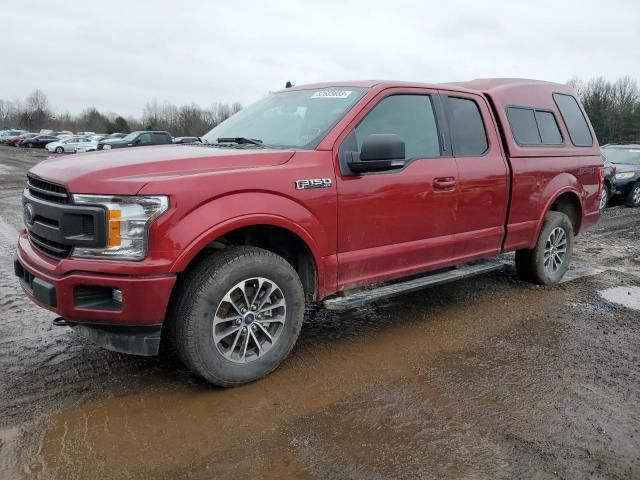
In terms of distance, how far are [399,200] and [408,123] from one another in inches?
28.1

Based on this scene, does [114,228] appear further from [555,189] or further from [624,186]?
[624,186]

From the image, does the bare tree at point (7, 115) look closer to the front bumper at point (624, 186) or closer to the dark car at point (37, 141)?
the dark car at point (37, 141)

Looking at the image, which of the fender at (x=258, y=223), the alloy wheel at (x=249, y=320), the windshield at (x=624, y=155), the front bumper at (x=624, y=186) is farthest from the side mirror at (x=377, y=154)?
the windshield at (x=624, y=155)

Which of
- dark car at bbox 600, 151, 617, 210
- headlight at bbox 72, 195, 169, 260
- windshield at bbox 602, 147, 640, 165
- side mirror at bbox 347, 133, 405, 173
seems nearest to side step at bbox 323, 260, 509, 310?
side mirror at bbox 347, 133, 405, 173

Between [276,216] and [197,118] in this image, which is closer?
[276,216]

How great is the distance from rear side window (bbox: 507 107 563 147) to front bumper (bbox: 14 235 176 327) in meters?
3.82

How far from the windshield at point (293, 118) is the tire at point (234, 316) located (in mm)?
997

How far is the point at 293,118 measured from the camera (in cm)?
418

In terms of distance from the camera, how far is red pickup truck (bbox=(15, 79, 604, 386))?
2.92 meters

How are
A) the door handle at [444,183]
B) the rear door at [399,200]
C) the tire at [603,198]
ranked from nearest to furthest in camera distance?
the rear door at [399,200]
the door handle at [444,183]
the tire at [603,198]

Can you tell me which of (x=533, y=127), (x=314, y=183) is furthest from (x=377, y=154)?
(x=533, y=127)

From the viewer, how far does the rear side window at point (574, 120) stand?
5914 millimetres

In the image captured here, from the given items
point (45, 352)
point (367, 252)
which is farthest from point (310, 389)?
point (45, 352)

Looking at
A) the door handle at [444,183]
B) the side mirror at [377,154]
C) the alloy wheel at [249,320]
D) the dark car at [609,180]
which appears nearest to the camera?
the alloy wheel at [249,320]
